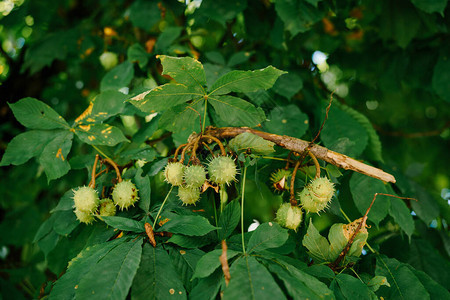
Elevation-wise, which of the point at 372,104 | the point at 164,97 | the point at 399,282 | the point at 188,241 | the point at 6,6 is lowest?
the point at 372,104

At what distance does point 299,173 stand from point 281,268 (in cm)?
54

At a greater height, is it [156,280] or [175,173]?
[175,173]

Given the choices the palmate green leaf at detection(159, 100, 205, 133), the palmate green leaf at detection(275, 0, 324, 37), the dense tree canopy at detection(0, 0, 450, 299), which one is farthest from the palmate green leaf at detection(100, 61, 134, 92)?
the palmate green leaf at detection(275, 0, 324, 37)

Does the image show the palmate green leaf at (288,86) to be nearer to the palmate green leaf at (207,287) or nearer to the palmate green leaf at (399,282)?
the palmate green leaf at (399,282)

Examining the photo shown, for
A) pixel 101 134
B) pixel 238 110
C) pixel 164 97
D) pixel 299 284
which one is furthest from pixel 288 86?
pixel 299 284

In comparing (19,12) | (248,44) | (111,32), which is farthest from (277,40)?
(19,12)

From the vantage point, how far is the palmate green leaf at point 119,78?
2154 millimetres

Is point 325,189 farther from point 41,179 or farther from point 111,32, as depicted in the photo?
point 111,32

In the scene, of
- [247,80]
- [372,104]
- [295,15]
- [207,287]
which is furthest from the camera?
[372,104]

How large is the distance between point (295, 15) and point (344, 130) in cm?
76

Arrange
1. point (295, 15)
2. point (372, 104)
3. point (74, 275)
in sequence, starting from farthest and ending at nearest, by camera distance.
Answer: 1. point (372, 104)
2. point (295, 15)
3. point (74, 275)

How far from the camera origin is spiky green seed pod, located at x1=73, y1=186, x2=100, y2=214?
53.4 inches

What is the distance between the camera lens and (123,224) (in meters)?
1.20

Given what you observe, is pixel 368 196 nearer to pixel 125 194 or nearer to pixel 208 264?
pixel 208 264
